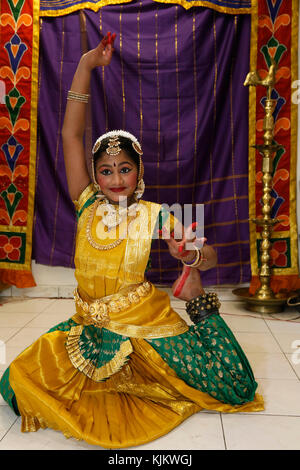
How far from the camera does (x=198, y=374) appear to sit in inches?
61.4

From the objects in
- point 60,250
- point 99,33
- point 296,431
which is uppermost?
point 99,33

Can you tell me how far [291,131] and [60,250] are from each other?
2.00m

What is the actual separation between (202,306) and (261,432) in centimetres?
49

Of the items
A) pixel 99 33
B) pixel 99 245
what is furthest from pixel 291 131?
pixel 99 245

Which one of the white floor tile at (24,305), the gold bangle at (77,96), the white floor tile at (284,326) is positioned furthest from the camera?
the white floor tile at (24,305)

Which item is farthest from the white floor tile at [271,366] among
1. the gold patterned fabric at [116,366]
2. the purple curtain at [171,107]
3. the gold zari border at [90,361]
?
the purple curtain at [171,107]

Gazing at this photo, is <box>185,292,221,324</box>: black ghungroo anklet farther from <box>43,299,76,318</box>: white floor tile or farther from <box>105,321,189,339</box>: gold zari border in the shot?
<box>43,299,76,318</box>: white floor tile

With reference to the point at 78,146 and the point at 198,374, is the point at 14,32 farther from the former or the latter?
the point at 198,374

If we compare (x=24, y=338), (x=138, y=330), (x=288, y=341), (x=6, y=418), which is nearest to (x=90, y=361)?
(x=138, y=330)

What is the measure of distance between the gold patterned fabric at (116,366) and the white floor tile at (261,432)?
0.07 metres

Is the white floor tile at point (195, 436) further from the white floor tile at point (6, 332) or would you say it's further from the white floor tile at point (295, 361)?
the white floor tile at point (6, 332)

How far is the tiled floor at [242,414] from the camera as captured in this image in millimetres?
1413

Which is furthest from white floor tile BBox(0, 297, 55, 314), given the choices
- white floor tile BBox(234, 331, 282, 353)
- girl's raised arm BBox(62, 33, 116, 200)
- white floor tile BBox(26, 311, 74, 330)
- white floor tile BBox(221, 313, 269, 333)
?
girl's raised arm BBox(62, 33, 116, 200)

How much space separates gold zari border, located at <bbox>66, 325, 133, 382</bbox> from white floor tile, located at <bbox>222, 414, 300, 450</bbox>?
449 mm
